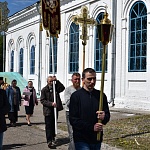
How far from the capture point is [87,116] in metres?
4.55

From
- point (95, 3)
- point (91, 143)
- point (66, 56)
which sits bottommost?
point (91, 143)

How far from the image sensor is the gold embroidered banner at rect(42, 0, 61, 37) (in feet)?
35.0

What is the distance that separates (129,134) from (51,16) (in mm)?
4281

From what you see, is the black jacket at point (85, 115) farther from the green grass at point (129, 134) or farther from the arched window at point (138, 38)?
the arched window at point (138, 38)

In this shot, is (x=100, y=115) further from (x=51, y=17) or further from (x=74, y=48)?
→ (x=74, y=48)

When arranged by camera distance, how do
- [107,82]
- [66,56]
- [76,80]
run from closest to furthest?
[76,80] → [107,82] → [66,56]

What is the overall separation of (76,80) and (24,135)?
430cm

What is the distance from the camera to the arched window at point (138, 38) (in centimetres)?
1708

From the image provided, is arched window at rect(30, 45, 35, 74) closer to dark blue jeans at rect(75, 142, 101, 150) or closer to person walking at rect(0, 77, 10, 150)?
person walking at rect(0, 77, 10, 150)

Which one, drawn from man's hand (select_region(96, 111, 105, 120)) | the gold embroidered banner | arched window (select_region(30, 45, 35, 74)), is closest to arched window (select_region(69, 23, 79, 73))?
arched window (select_region(30, 45, 35, 74))

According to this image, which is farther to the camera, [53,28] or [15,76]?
[15,76]

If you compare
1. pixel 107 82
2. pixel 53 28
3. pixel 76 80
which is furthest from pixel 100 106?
pixel 107 82

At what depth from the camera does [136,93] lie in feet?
56.9

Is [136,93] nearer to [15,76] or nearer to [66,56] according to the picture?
[66,56]
